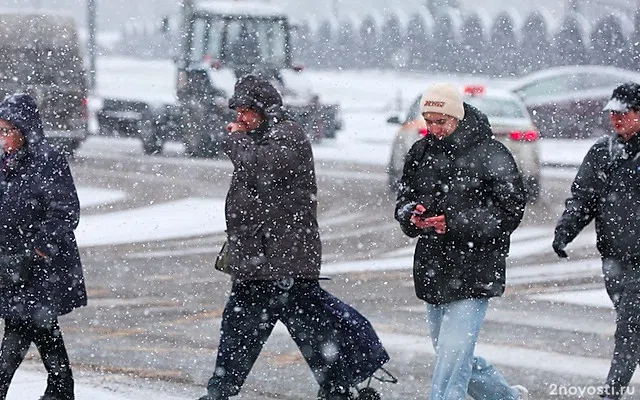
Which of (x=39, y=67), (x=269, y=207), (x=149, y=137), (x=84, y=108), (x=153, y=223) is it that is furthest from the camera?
(x=149, y=137)

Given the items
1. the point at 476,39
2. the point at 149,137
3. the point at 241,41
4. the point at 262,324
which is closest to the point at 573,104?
the point at 241,41

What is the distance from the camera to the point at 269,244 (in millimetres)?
6820

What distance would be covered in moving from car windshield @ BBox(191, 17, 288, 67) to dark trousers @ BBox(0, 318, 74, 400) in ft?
66.8

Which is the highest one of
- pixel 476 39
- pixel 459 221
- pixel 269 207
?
pixel 459 221

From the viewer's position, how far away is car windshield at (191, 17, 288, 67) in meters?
27.5

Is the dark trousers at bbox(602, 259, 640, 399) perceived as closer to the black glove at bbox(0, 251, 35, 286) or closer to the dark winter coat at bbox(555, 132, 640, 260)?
the dark winter coat at bbox(555, 132, 640, 260)

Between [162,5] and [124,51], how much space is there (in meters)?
23.8

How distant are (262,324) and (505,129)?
39.2 ft

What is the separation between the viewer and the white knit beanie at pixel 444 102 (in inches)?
252

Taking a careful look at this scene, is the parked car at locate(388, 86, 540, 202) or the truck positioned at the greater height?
the parked car at locate(388, 86, 540, 202)

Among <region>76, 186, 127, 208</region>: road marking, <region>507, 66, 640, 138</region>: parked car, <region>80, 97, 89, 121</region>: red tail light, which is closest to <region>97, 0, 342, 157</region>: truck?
<region>80, 97, 89, 121</region>: red tail light

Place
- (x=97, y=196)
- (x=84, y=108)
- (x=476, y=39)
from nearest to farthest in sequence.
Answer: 1. (x=97, y=196)
2. (x=84, y=108)
3. (x=476, y=39)

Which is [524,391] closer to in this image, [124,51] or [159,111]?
[159,111]

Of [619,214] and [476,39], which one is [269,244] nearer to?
[619,214]
